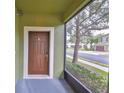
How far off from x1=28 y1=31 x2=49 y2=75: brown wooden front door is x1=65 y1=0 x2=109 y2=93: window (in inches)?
65.6

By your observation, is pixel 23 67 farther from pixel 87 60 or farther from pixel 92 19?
pixel 92 19

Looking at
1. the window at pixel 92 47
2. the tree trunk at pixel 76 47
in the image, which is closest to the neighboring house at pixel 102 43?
the window at pixel 92 47

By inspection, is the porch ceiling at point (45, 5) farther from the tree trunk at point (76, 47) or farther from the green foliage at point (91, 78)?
the green foliage at point (91, 78)

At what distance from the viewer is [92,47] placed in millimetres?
3734

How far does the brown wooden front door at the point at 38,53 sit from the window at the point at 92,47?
1666 mm

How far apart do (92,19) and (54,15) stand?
3.30 metres

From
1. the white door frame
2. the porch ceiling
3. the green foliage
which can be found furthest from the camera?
the white door frame

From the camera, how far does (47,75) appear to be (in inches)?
271

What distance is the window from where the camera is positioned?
298cm

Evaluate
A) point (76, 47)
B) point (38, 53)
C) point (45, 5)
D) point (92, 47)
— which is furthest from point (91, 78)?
point (38, 53)

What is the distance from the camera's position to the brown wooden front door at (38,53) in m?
6.91

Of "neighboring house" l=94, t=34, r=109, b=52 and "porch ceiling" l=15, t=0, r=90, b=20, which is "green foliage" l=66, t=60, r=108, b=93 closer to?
"neighboring house" l=94, t=34, r=109, b=52

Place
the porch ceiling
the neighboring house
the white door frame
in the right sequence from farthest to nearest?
the white door frame, the porch ceiling, the neighboring house

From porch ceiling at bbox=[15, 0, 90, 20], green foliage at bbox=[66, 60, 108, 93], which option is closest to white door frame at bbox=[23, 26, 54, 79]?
porch ceiling at bbox=[15, 0, 90, 20]
